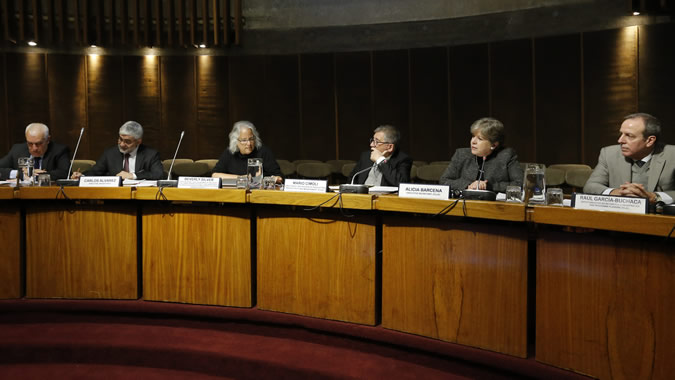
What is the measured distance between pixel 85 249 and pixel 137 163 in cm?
137

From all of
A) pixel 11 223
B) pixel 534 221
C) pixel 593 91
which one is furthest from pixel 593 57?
pixel 11 223

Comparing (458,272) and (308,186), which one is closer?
(458,272)

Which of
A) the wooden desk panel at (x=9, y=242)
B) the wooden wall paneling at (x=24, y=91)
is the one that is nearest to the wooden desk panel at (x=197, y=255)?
the wooden desk panel at (x=9, y=242)

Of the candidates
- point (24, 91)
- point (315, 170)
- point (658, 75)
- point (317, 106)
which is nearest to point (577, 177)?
point (658, 75)

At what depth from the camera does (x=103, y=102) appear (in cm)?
736

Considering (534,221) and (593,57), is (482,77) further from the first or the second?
(534,221)

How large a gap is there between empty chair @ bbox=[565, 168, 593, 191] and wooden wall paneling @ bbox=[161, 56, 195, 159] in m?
4.77

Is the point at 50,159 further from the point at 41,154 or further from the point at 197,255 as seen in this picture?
the point at 197,255

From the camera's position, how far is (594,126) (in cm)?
603

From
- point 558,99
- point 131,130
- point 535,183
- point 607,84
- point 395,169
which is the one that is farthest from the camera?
point 558,99

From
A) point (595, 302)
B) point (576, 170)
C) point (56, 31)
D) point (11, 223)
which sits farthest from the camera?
point (56, 31)

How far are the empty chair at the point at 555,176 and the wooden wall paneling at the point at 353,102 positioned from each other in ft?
8.00

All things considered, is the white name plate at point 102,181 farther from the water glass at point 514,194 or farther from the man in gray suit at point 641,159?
the man in gray suit at point 641,159

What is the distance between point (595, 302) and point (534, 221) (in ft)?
1.10
